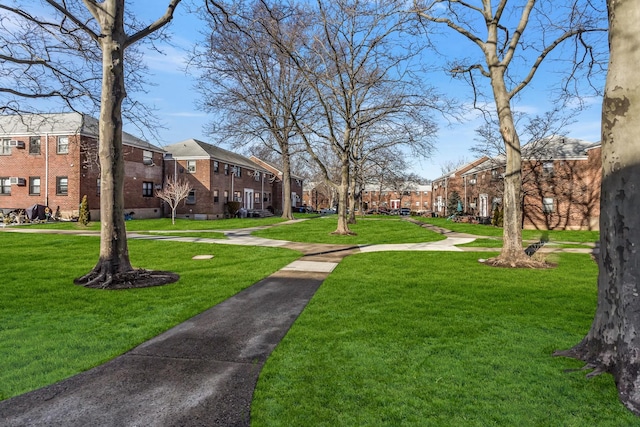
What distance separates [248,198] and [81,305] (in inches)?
1605

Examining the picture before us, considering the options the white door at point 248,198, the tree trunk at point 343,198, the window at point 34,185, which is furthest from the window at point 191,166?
the tree trunk at point 343,198

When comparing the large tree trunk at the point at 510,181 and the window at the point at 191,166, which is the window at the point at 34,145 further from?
the large tree trunk at the point at 510,181

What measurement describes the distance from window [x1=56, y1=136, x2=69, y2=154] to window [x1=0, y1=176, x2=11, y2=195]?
18.4 ft

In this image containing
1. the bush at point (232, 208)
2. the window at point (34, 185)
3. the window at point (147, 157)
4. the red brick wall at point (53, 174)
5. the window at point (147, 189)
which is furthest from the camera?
the bush at point (232, 208)

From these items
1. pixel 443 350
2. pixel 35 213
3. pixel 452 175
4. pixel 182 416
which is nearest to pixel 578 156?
pixel 452 175

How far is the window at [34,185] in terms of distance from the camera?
2953cm

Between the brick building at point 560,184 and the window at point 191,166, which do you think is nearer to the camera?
the brick building at point 560,184

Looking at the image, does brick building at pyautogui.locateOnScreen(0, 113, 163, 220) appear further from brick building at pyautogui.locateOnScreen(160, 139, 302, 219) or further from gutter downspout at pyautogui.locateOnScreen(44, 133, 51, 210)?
brick building at pyautogui.locateOnScreen(160, 139, 302, 219)

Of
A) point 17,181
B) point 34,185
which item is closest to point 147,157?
point 34,185

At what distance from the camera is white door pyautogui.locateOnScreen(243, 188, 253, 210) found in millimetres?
45812

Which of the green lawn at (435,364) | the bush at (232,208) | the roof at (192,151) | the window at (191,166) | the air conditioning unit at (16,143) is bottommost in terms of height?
the green lawn at (435,364)

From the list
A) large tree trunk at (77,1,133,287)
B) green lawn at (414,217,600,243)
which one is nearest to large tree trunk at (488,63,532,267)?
green lawn at (414,217,600,243)

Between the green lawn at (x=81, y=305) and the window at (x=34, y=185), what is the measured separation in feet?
67.4

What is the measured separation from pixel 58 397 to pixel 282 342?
2324mm
